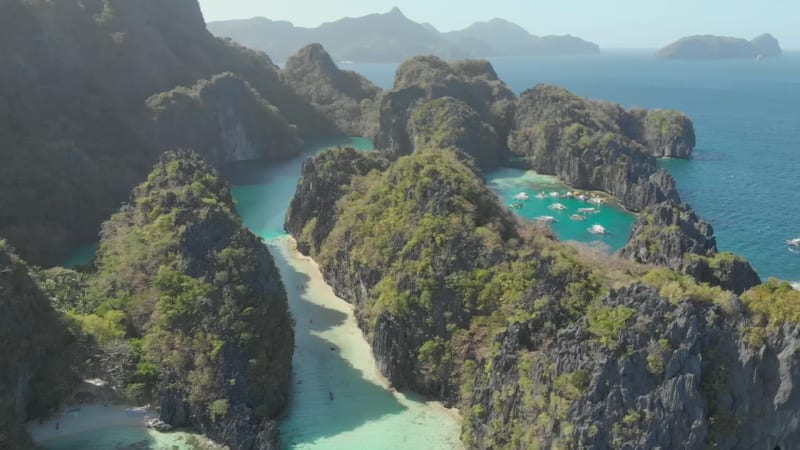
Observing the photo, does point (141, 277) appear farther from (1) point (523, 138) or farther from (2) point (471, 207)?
(1) point (523, 138)

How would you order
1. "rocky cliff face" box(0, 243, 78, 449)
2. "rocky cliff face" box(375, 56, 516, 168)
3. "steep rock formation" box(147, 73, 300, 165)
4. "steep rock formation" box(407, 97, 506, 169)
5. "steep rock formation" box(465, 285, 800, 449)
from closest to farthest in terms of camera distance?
"steep rock formation" box(465, 285, 800, 449), "rocky cliff face" box(0, 243, 78, 449), "steep rock formation" box(147, 73, 300, 165), "steep rock formation" box(407, 97, 506, 169), "rocky cliff face" box(375, 56, 516, 168)

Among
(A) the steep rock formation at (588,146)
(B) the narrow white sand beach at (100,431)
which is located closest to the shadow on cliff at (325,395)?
(B) the narrow white sand beach at (100,431)

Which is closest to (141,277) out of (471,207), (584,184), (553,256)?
(471,207)

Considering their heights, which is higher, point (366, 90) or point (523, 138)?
point (366, 90)

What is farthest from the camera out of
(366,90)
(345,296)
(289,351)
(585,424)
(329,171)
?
(366,90)

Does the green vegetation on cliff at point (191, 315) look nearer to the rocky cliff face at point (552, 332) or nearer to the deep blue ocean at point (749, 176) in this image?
the rocky cliff face at point (552, 332)

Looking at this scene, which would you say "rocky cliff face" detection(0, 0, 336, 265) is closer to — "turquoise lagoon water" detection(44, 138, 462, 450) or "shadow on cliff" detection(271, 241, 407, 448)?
"turquoise lagoon water" detection(44, 138, 462, 450)

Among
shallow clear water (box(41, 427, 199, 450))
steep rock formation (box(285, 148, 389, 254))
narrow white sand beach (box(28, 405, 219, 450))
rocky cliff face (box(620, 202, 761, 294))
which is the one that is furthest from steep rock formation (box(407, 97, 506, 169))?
shallow clear water (box(41, 427, 199, 450))
